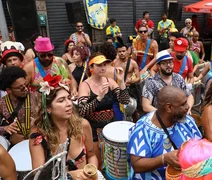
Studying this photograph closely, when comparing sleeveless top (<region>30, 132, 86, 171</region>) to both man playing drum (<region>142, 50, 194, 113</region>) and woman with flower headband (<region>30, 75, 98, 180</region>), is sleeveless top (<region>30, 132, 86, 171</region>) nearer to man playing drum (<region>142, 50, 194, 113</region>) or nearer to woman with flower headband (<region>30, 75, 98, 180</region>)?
woman with flower headband (<region>30, 75, 98, 180</region>)

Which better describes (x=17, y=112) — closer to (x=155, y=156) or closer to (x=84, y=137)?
(x=84, y=137)

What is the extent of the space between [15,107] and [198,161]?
2.32 meters

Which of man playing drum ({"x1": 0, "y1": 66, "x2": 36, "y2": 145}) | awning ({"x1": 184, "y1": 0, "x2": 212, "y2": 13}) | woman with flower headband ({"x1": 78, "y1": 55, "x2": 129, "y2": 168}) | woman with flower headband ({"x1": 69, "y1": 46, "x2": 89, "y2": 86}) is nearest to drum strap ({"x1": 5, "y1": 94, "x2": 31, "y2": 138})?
man playing drum ({"x1": 0, "y1": 66, "x2": 36, "y2": 145})

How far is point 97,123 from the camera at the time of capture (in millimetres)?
3391

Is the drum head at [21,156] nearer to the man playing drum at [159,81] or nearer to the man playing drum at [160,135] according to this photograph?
the man playing drum at [160,135]

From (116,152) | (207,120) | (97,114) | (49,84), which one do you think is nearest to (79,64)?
(97,114)

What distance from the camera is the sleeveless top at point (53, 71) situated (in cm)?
397

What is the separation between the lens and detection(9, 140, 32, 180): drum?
2.53 m

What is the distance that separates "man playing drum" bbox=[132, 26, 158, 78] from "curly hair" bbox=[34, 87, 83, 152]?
3879 millimetres

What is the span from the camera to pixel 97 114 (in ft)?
11.0

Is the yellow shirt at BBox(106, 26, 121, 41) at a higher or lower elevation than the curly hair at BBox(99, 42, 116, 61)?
lower

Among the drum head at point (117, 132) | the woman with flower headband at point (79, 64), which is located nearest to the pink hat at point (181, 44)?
the woman with flower headband at point (79, 64)

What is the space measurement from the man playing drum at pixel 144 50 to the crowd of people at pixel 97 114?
910 mm

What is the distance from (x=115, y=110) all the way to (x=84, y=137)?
1425 millimetres
